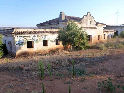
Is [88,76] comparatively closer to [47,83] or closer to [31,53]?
[47,83]

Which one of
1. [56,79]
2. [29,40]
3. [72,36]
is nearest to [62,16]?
[72,36]

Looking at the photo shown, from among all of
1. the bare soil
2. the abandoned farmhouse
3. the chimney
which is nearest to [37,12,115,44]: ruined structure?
the chimney

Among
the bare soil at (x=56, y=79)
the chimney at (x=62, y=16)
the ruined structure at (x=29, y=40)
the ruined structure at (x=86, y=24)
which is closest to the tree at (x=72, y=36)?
the ruined structure at (x=29, y=40)

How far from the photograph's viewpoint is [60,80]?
12625mm

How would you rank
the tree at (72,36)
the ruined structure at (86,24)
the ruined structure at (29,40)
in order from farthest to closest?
the ruined structure at (86,24)
the tree at (72,36)
the ruined structure at (29,40)

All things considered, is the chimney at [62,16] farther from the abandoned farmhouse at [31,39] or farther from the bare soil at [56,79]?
the bare soil at [56,79]

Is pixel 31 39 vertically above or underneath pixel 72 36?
underneath

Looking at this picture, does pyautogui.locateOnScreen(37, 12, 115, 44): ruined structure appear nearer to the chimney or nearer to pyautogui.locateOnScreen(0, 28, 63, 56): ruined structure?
the chimney

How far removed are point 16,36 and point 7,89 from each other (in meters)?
13.1

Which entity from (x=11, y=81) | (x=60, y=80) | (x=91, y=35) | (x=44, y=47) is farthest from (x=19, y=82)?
(x=91, y=35)

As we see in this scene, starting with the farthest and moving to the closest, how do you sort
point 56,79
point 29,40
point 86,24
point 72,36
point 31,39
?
point 86,24, point 31,39, point 29,40, point 72,36, point 56,79

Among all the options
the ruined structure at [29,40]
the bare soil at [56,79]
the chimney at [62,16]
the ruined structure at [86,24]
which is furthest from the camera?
the chimney at [62,16]

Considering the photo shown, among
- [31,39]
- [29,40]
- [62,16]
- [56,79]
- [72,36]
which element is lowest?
[56,79]

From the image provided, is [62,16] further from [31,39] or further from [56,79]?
[56,79]
